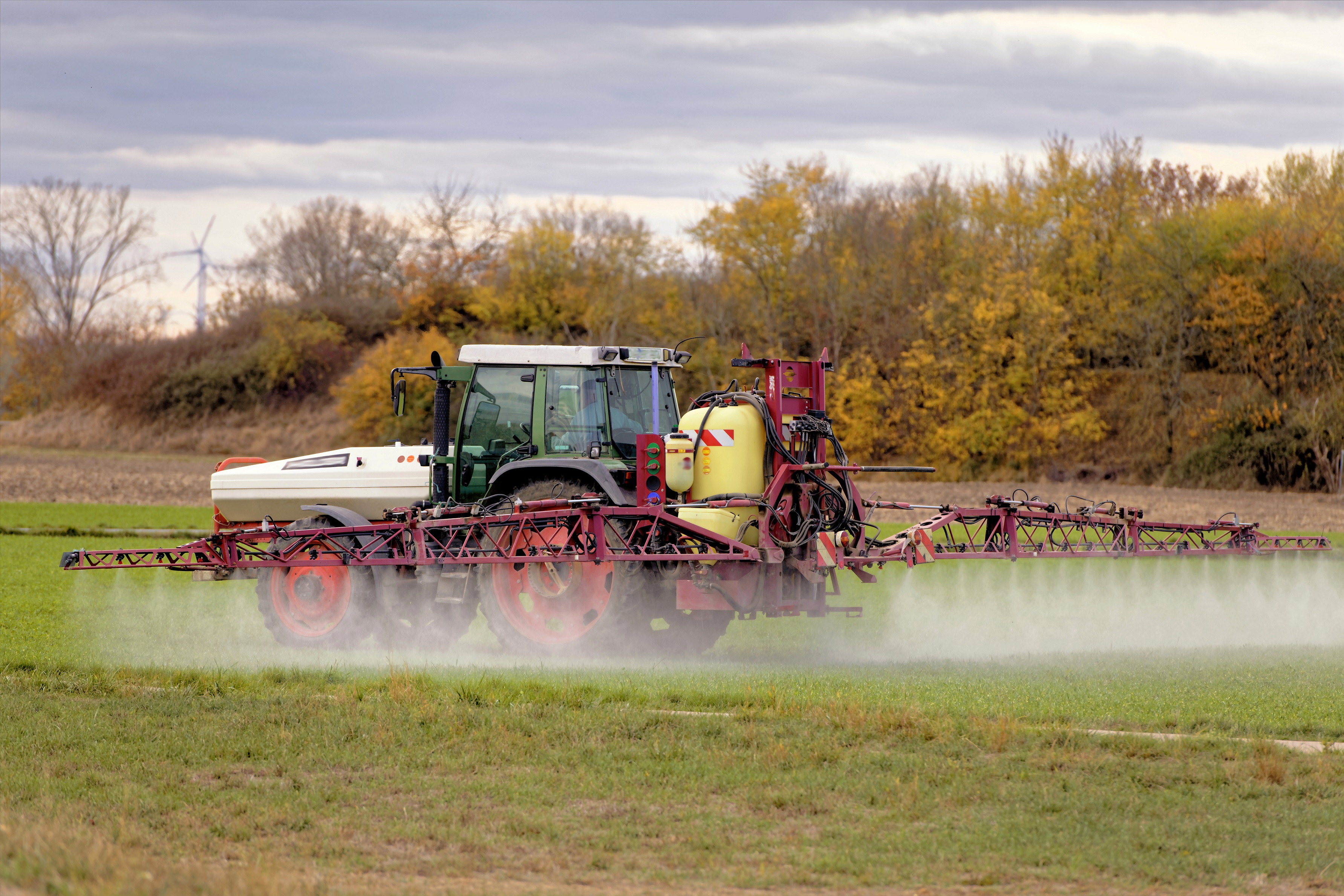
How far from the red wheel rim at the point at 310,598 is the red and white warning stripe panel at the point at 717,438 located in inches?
154

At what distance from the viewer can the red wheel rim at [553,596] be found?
42.2ft

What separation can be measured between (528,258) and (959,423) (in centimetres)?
2389

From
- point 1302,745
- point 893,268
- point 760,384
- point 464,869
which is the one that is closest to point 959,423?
point 893,268

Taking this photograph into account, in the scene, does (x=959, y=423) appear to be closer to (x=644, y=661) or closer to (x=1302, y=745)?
(x=644, y=661)

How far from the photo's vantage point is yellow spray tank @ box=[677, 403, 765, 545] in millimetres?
12984

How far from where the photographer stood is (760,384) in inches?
540

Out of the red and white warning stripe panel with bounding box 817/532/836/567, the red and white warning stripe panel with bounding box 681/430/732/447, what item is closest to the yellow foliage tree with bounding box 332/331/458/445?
the red and white warning stripe panel with bounding box 681/430/732/447

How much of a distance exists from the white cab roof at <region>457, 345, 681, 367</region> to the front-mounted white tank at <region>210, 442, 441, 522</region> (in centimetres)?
164

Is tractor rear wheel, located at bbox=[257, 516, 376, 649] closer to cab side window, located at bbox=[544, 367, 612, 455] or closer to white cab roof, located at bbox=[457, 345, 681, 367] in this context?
white cab roof, located at bbox=[457, 345, 681, 367]

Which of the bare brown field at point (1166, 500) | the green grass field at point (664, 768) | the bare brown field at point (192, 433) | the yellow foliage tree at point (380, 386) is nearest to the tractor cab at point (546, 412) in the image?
the green grass field at point (664, 768)

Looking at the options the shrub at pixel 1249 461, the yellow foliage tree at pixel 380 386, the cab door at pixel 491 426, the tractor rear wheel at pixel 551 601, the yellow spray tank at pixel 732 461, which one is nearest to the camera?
the tractor rear wheel at pixel 551 601

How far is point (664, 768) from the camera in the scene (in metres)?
8.24

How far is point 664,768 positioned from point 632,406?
19.7ft

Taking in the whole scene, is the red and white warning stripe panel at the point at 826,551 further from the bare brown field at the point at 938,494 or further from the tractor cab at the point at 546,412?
the bare brown field at the point at 938,494
